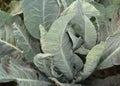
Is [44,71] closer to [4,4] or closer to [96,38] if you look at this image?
[96,38]

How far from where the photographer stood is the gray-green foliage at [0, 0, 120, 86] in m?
0.99

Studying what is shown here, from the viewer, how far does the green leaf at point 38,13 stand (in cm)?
106

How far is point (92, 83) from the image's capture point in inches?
43.1

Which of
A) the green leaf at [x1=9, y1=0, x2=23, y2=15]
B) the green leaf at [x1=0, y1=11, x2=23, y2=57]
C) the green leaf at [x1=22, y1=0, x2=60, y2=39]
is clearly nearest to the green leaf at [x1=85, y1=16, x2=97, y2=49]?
the green leaf at [x1=22, y1=0, x2=60, y2=39]

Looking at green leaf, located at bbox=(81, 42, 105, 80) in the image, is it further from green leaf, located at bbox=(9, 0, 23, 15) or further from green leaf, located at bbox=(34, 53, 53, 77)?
green leaf, located at bbox=(9, 0, 23, 15)

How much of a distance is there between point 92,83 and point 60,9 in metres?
0.30

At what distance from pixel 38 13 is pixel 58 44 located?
19 cm

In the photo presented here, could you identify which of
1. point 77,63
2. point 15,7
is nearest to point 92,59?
point 77,63

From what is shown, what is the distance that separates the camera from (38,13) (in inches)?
43.3

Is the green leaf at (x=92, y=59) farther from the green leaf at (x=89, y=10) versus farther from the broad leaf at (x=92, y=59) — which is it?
the green leaf at (x=89, y=10)

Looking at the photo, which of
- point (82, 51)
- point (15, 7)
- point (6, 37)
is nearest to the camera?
point (82, 51)

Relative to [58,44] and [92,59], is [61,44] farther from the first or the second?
[92,59]

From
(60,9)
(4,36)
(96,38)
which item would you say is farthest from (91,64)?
(4,36)

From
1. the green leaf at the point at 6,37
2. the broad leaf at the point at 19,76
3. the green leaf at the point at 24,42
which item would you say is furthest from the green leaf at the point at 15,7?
the broad leaf at the point at 19,76
